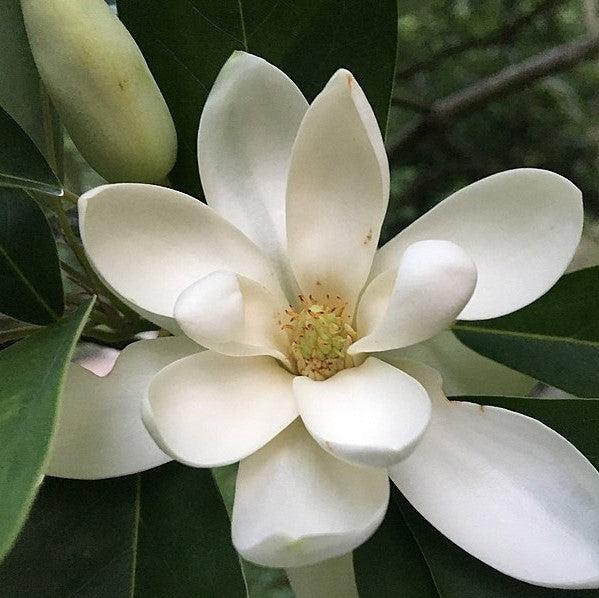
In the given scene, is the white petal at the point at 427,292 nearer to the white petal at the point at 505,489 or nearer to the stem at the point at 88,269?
the white petal at the point at 505,489

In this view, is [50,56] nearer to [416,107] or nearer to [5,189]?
[5,189]

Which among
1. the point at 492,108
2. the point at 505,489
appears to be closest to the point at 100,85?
the point at 505,489

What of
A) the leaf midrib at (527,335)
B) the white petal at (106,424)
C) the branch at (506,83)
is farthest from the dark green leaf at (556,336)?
the branch at (506,83)

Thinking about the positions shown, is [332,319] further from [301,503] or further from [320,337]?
[301,503]

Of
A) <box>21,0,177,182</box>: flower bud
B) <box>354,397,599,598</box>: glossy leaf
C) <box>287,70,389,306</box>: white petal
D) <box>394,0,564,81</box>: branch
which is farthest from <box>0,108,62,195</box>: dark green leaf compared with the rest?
<box>394,0,564,81</box>: branch

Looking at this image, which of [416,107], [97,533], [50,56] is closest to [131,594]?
[97,533]

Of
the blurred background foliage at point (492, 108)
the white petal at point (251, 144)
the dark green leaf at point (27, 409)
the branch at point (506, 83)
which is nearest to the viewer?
the dark green leaf at point (27, 409)

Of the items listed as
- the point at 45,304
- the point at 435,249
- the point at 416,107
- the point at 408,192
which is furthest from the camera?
the point at 408,192
